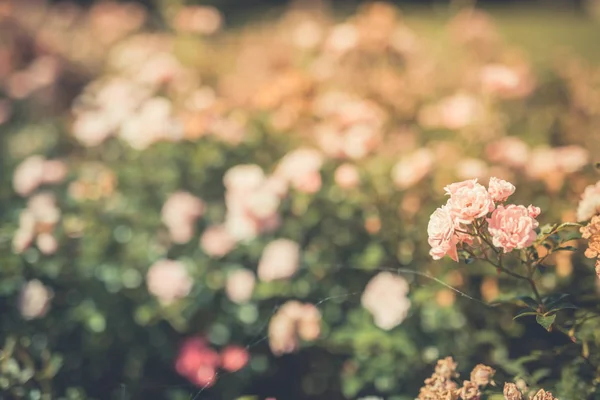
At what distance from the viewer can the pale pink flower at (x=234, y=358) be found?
1.84m

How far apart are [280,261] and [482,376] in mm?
844

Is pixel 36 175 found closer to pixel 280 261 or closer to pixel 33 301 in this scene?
pixel 33 301

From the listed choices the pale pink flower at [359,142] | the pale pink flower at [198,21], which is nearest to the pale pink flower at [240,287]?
the pale pink flower at [359,142]

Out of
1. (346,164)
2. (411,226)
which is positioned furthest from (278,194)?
(411,226)

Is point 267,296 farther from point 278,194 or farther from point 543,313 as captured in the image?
point 543,313

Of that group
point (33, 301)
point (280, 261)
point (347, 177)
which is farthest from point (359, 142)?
point (33, 301)

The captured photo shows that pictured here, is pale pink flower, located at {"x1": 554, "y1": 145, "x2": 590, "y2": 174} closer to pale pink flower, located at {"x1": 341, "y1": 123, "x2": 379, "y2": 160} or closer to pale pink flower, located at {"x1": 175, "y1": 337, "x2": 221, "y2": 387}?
pale pink flower, located at {"x1": 341, "y1": 123, "x2": 379, "y2": 160}

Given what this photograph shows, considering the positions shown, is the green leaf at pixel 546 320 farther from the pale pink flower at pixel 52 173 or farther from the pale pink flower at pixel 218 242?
the pale pink flower at pixel 52 173

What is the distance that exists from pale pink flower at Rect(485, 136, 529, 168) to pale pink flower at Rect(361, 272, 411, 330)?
0.68m

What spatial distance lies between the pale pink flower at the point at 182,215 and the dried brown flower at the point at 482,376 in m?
1.26

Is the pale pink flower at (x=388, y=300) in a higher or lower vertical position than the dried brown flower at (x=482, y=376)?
lower

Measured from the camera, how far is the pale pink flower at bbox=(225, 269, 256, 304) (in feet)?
6.56

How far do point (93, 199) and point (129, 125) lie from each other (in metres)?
0.33

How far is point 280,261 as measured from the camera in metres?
1.94
